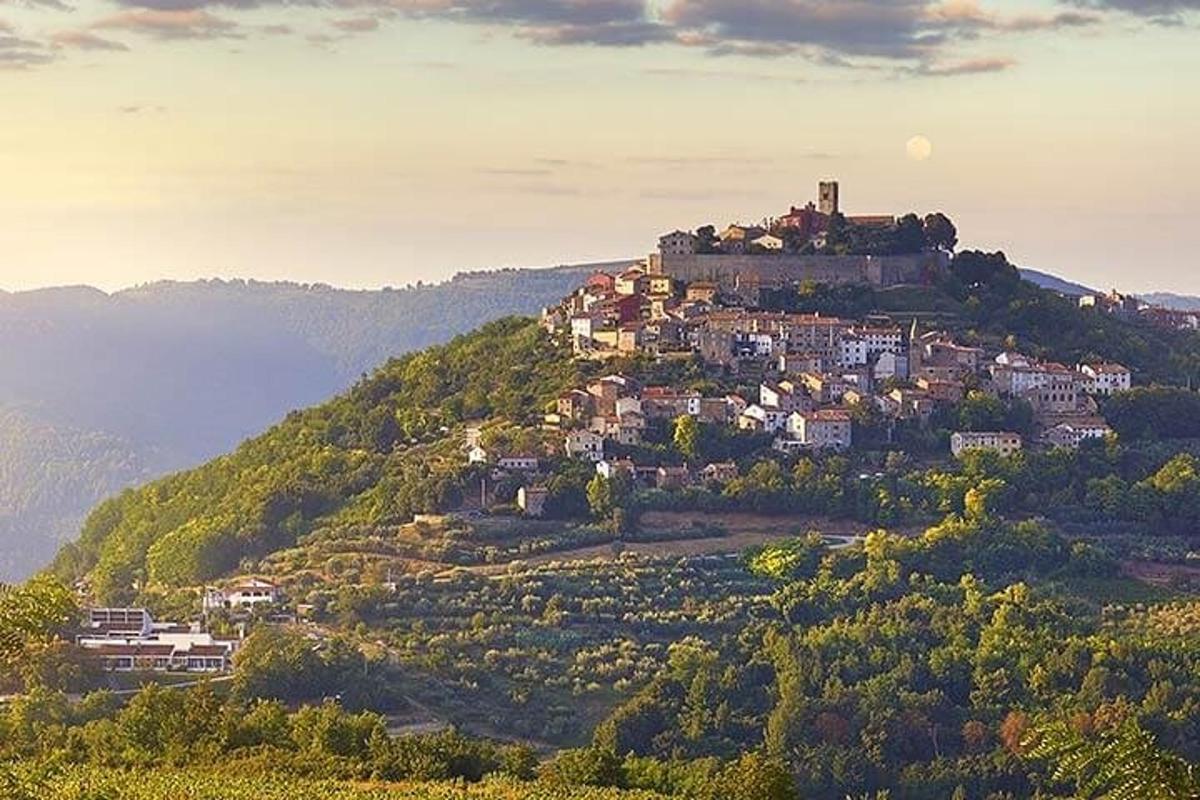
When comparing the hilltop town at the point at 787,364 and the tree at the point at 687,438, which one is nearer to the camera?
the tree at the point at 687,438

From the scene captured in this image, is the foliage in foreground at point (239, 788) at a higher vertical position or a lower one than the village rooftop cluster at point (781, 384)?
lower

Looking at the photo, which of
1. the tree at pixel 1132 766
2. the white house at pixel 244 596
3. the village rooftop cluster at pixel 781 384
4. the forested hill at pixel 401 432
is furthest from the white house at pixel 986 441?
the tree at pixel 1132 766

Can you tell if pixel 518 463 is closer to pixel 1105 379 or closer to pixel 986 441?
pixel 986 441

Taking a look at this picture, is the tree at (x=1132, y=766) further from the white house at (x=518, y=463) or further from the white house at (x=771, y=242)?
the white house at (x=771, y=242)

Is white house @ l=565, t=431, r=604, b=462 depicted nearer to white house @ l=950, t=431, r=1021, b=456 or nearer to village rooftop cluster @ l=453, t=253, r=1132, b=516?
village rooftop cluster @ l=453, t=253, r=1132, b=516

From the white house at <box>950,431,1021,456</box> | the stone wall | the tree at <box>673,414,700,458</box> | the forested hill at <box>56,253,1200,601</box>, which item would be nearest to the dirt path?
the tree at <box>673,414,700,458</box>

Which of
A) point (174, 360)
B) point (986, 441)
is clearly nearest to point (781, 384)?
point (986, 441)

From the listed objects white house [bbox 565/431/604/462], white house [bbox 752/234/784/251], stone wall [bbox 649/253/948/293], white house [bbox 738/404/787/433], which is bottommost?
white house [bbox 565/431/604/462]

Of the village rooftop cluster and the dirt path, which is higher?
the village rooftop cluster

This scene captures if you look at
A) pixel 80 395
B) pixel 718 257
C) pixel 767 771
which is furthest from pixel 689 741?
pixel 80 395
